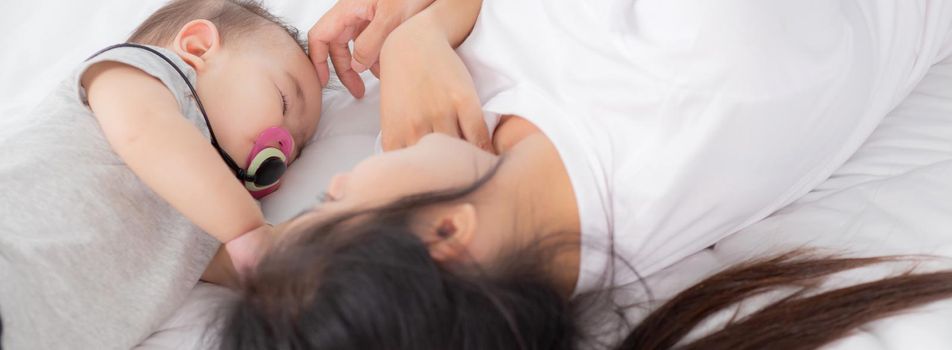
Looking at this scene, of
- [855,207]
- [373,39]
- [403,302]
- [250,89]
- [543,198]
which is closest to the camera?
[403,302]

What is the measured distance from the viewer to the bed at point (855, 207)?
2.76ft

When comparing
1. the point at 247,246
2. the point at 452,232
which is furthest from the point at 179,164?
the point at 452,232

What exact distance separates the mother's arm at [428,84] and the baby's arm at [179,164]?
0.64ft

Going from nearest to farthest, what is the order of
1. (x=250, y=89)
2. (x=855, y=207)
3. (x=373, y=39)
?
1. (x=855, y=207)
2. (x=250, y=89)
3. (x=373, y=39)

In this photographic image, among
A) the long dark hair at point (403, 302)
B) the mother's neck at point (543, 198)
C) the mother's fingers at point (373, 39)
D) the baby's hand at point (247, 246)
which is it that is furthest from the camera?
the mother's fingers at point (373, 39)

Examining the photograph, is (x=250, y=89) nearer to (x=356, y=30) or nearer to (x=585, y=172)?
(x=356, y=30)

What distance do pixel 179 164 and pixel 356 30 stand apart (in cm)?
44

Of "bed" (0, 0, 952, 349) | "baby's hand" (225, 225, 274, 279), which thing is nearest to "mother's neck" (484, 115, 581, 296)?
"bed" (0, 0, 952, 349)

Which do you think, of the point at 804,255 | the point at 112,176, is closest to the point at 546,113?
the point at 804,255

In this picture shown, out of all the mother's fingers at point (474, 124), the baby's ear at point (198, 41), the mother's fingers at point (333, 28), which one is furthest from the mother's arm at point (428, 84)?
the baby's ear at point (198, 41)

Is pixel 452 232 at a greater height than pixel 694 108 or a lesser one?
lesser

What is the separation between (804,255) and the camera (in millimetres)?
871

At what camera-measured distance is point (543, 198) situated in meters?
0.83

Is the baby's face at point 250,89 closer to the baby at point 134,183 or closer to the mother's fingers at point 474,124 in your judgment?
the baby at point 134,183
